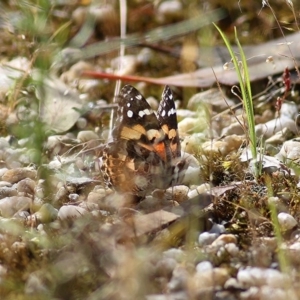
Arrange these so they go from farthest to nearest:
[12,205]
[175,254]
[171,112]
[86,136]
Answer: [86,136] < [171,112] < [12,205] < [175,254]

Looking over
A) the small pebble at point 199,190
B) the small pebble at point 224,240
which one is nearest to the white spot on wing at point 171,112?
the small pebble at point 199,190

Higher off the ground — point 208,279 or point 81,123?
point 81,123

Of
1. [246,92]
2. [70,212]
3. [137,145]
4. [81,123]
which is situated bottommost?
[70,212]

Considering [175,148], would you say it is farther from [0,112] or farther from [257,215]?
[0,112]

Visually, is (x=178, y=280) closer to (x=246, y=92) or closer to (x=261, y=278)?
(x=261, y=278)

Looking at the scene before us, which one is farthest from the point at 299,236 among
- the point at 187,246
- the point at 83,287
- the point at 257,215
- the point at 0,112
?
the point at 0,112

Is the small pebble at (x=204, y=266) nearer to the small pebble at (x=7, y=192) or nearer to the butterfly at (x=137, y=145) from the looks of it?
the butterfly at (x=137, y=145)

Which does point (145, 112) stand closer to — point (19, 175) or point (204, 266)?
point (19, 175)

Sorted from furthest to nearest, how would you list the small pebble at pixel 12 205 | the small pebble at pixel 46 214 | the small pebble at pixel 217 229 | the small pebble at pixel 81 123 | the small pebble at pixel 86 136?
the small pebble at pixel 81 123, the small pebble at pixel 86 136, the small pebble at pixel 12 205, the small pebble at pixel 46 214, the small pebble at pixel 217 229

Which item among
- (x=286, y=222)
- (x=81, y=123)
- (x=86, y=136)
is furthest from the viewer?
(x=81, y=123)

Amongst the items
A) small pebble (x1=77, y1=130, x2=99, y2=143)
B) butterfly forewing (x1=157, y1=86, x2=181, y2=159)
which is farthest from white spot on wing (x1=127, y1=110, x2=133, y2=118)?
small pebble (x1=77, y1=130, x2=99, y2=143)

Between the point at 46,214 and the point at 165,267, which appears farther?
the point at 46,214

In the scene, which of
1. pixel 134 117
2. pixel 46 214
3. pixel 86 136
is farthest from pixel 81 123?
pixel 46 214
